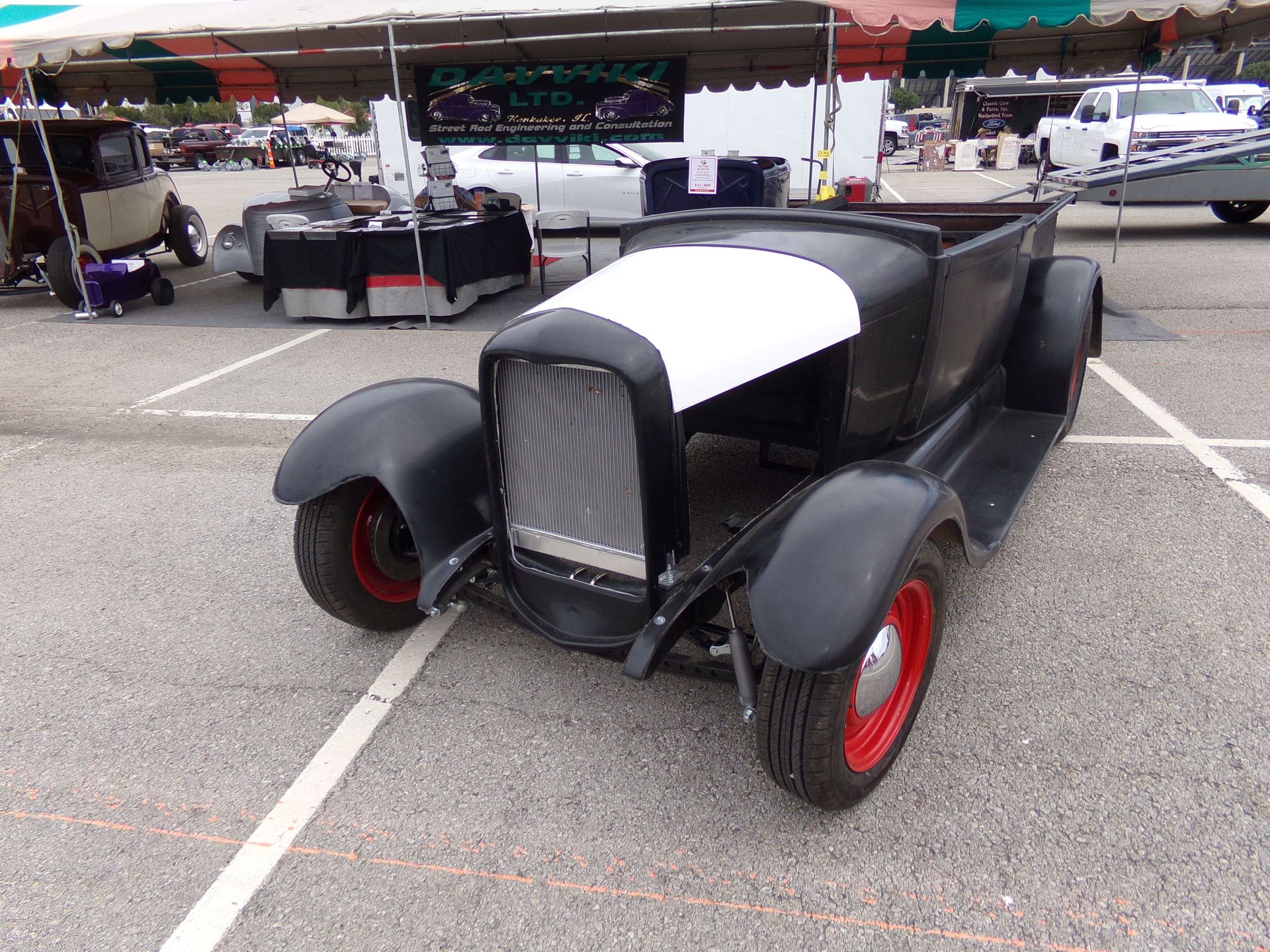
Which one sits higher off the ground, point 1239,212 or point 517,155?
Answer: point 517,155

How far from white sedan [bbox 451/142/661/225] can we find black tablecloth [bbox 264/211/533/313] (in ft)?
15.4

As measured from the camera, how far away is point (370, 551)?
2889 millimetres

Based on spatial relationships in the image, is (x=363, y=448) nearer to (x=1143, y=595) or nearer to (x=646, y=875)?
(x=646, y=875)

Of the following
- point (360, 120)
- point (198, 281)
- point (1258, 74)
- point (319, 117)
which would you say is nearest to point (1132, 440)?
point (198, 281)

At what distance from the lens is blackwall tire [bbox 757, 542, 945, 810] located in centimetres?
195

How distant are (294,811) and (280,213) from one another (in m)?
7.93

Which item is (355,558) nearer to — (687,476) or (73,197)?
(687,476)

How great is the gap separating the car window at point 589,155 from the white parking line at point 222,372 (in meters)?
6.10

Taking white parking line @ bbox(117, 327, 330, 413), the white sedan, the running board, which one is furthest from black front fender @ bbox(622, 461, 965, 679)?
the white sedan

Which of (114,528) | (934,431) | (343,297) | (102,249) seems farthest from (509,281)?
(934,431)

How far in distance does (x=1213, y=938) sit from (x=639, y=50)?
891 cm

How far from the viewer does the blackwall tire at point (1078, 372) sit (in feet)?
13.0

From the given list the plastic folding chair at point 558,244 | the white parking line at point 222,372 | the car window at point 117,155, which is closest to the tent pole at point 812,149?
the plastic folding chair at point 558,244

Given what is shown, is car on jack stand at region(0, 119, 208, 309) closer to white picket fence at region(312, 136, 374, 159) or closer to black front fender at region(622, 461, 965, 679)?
black front fender at region(622, 461, 965, 679)
